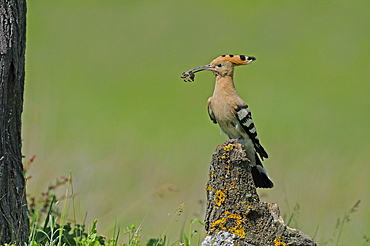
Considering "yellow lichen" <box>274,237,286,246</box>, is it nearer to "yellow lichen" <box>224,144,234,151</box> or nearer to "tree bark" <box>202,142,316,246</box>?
"tree bark" <box>202,142,316,246</box>

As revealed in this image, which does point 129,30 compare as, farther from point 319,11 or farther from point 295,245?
point 295,245

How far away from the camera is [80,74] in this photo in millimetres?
20516

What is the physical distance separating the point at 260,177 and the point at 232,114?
553 millimetres

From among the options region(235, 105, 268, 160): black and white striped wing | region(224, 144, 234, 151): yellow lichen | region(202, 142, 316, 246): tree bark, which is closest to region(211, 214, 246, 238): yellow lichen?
region(202, 142, 316, 246): tree bark

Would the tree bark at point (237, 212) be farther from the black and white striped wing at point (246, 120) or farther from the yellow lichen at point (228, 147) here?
the black and white striped wing at point (246, 120)

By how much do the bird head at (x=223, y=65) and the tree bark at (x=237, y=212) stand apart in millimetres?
1202

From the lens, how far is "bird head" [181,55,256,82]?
5727 mm

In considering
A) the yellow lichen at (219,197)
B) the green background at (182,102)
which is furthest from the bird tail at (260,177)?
the yellow lichen at (219,197)

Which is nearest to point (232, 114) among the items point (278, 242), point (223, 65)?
point (223, 65)

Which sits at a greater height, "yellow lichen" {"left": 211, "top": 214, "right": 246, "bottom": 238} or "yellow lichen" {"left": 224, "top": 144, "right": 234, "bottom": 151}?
"yellow lichen" {"left": 224, "top": 144, "right": 234, "bottom": 151}

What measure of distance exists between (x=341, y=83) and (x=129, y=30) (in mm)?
7348

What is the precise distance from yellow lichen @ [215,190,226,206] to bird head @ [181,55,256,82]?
131 cm

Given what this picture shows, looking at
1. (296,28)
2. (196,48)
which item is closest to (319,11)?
(296,28)

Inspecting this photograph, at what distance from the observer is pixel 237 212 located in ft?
15.0
